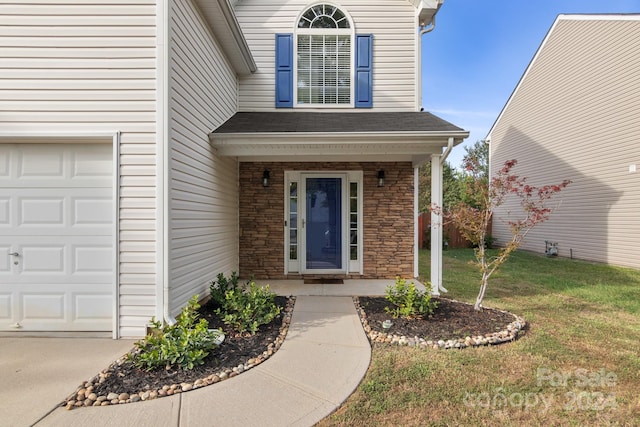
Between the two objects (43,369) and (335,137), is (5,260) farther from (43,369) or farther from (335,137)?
(335,137)

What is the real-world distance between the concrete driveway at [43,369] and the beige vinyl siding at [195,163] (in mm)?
846

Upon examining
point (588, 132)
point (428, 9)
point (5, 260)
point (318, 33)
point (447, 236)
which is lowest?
point (447, 236)

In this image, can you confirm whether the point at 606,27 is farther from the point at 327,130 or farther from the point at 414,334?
the point at 414,334

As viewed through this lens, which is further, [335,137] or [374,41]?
[374,41]

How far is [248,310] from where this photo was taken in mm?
3773

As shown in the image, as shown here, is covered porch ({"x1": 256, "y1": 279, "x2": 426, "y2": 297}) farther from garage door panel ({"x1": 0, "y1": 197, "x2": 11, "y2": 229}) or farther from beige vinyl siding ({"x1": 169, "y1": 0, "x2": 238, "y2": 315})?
garage door panel ({"x1": 0, "y1": 197, "x2": 11, "y2": 229})

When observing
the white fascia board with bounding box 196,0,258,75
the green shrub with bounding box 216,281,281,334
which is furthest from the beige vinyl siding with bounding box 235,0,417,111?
the green shrub with bounding box 216,281,281,334

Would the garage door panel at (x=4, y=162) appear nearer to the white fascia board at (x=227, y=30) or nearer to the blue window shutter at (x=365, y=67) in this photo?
the white fascia board at (x=227, y=30)

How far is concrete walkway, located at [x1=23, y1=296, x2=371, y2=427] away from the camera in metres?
2.20

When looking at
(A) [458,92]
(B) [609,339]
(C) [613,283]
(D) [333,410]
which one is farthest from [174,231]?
(A) [458,92]

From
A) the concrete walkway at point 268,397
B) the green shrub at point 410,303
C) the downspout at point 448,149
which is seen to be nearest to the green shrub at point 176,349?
the concrete walkway at point 268,397

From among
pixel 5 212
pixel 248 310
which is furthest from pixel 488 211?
pixel 5 212

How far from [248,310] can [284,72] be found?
17.1ft

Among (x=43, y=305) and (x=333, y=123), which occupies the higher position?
(x=333, y=123)
